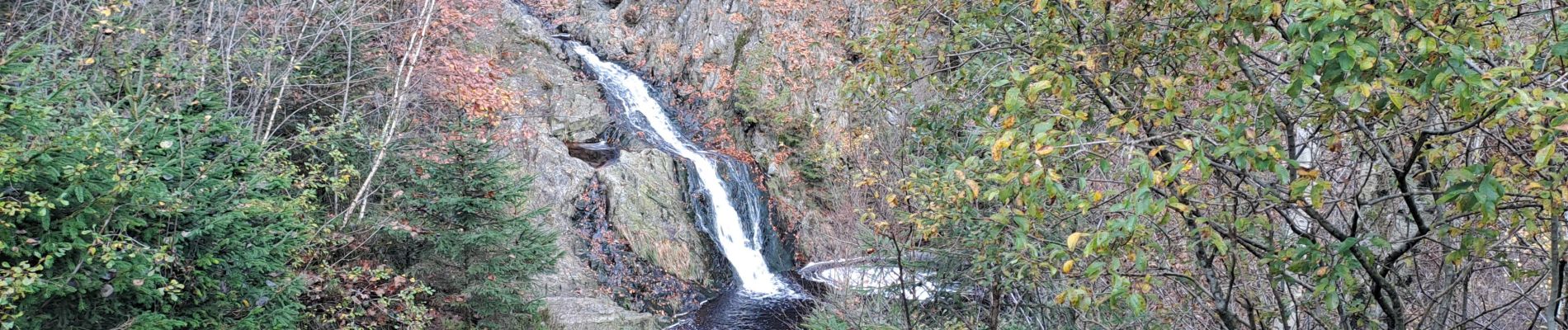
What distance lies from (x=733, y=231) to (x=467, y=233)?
715 centimetres

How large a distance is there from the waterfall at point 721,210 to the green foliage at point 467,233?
232 inches

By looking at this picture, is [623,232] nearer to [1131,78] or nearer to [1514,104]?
[1131,78]

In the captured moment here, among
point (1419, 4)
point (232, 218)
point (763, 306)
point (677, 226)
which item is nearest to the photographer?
point (1419, 4)

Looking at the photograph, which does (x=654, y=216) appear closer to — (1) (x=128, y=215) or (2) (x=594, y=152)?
(2) (x=594, y=152)

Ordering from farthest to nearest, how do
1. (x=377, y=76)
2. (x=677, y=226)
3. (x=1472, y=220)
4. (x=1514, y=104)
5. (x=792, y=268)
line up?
(x=792, y=268), (x=677, y=226), (x=377, y=76), (x=1472, y=220), (x=1514, y=104)

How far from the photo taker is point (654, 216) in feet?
43.9

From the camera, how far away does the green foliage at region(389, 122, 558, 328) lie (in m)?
7.82

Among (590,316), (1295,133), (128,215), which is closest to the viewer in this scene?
(1295,133)

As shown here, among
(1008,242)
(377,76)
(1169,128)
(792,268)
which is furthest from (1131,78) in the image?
(792,268)

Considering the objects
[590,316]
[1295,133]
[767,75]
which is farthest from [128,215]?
[767,75]

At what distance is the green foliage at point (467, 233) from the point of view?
308 inches

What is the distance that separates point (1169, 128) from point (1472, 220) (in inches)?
45.9

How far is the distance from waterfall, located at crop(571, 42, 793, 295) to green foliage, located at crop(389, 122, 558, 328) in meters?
5.90

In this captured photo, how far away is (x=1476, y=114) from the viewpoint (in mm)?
2574
